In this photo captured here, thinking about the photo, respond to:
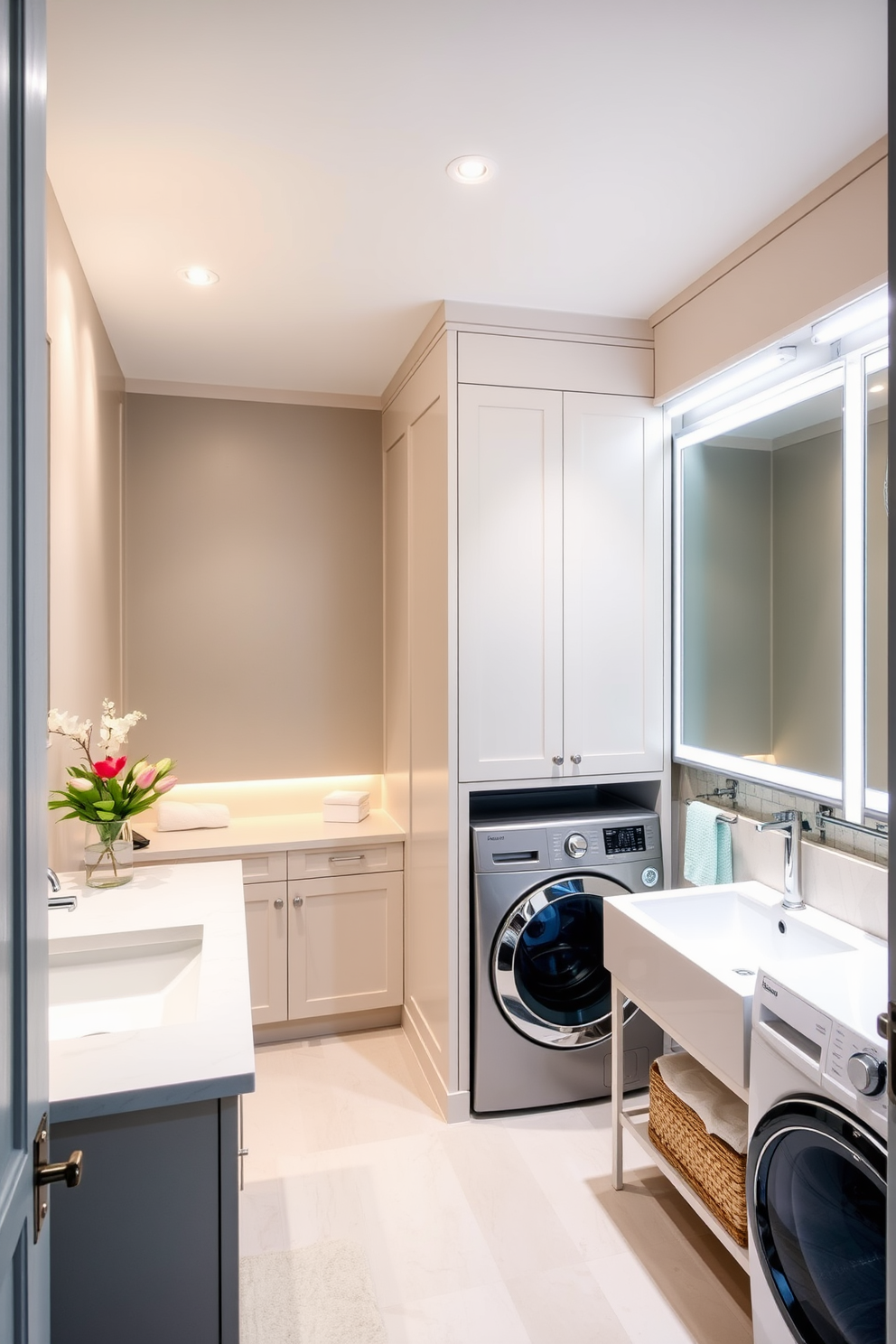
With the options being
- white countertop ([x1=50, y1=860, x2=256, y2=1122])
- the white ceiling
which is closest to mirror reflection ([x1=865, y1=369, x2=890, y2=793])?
the white ceiling

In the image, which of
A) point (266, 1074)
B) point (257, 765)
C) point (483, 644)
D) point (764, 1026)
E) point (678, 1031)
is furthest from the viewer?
point (257, 765)

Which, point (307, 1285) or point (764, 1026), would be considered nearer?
point (764, 1026)

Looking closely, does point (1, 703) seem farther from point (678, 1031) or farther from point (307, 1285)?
point (307, 1285)

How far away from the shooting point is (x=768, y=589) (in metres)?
2.35

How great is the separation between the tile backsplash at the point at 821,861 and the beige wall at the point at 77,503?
192cm

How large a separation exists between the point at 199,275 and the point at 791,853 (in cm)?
224

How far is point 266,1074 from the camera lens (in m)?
2.90

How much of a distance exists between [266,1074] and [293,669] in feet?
5.06

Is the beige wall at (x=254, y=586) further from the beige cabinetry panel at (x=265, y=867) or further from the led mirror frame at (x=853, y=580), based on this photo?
the led mirror frame at (x=853, y=580)

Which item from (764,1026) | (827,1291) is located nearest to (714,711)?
(764,1026)

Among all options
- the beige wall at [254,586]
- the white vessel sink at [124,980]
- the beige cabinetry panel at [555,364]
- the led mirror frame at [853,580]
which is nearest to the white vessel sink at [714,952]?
the led mirror frame at [853,580]

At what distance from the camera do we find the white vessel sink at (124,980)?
5.24ft

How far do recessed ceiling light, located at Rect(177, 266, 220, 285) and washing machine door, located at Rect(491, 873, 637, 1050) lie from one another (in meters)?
2.04

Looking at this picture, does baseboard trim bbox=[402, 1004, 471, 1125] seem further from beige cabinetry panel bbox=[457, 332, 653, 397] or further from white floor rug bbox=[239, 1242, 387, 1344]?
beige cabinetry panel bbox=[457, 332, 653, 397]
